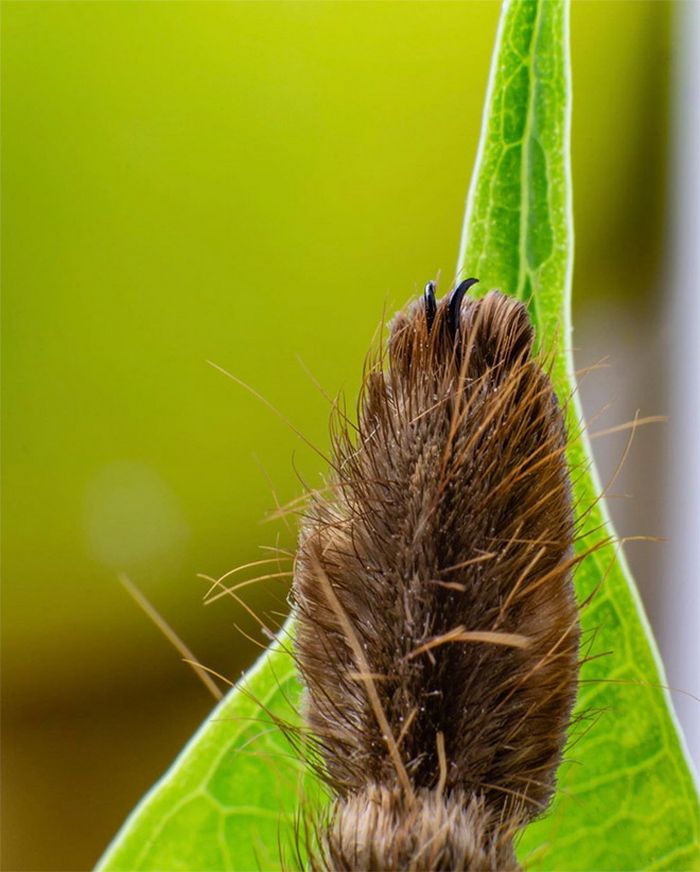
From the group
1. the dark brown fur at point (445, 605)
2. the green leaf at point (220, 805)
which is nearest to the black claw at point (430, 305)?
the dark brown fur at point (445, 605)

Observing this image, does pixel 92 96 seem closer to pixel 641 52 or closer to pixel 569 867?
pixel 641 52

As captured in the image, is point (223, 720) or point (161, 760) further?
point (161, 760)

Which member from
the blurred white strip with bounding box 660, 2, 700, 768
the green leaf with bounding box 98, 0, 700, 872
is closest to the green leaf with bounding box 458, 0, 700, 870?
the green leaf with bounding box 98, 0, 700, 872

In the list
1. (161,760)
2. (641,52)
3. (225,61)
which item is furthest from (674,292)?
(161,760)

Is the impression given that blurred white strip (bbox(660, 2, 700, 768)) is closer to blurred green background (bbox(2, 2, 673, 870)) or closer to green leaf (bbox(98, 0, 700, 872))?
blurred green background (bbox(2, 2, 673, 870))

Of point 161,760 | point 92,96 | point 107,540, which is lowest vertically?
point 161,760

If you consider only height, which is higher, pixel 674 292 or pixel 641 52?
pixel 641 52
